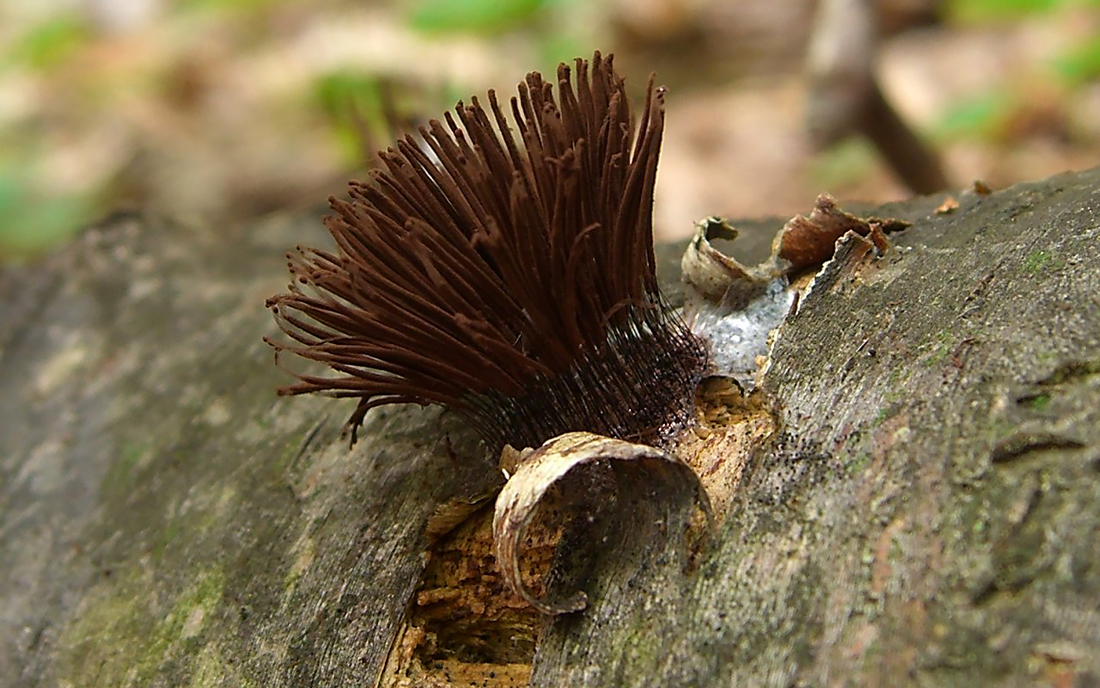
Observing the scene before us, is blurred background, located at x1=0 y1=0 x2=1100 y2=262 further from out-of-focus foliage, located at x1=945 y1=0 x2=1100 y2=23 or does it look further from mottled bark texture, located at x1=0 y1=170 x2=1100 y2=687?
mottled bark texture, located at x1=0 y1=170 x2=1100 y2=687

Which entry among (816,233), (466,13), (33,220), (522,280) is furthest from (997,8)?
(33,220)

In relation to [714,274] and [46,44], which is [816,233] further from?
[46,44]

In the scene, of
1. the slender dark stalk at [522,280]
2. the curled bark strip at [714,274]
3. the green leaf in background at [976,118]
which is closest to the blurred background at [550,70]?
the green leaf in background at [976,118]

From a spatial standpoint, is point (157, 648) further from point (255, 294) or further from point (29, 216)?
point (29, 216)

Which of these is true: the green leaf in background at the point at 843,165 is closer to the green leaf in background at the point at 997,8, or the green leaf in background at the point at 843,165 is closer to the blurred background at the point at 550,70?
the blurred background at the point at 550,70

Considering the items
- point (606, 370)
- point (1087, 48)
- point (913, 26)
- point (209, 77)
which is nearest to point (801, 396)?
point (606, 370)

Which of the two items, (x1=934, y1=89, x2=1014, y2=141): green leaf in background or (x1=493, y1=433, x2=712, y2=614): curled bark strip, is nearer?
(x1=493, y1=433, x2=712, y2=614): curled bark strip

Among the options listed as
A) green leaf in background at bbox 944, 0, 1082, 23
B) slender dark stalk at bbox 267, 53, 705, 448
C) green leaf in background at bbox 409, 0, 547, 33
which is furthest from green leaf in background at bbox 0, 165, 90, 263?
green leaf in background at bbox 944, 0, 1082, 23
